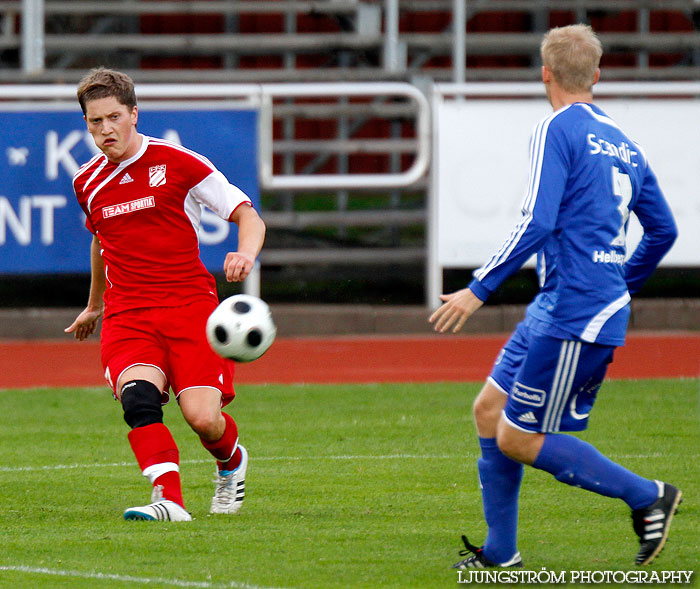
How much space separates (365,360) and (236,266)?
6.18 m

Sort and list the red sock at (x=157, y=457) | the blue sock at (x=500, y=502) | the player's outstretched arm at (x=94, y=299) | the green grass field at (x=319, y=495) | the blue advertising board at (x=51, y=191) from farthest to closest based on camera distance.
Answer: the blue advertising board at (x=51, y=191) < the player's outstretched arm at (x=94, y=299) < the red sock at (x=157, y=457) < the green grass field at (x=319, y=495) < the blue sock at (x=500, y=502)

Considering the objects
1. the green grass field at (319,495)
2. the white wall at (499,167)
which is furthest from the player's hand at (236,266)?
the white wall at (499,167)

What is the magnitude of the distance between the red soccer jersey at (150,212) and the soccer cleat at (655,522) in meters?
2.09

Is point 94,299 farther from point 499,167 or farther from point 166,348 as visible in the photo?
point 499,167

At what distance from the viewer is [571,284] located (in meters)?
4.19

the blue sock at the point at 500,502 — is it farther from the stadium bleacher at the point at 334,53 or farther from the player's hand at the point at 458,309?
the stadium bleacher at the point at 334,53

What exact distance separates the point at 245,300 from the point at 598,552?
1.65m

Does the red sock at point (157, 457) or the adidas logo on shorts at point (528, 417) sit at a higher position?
the adidas logo on shorts at point (528, 417)

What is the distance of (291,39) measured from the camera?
15.7m

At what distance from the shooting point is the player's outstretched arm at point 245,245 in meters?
4.84

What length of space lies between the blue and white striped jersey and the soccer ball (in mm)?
1116

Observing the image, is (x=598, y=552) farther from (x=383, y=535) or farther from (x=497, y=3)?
(x=497, y=3)

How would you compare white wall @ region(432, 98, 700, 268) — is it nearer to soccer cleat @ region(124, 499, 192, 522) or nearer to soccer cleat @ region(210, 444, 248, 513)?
soccer cleat @ region(210, 444, 248, 513)

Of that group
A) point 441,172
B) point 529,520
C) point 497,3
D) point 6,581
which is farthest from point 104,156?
point 497,3
